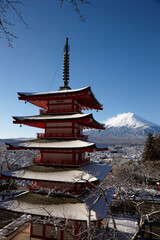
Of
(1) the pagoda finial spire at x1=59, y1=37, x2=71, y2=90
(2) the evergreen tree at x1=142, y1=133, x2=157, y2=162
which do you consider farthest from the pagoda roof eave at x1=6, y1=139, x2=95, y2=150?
(2) the evergreen tree at x1=142, y1=133, x2=157, y2=162

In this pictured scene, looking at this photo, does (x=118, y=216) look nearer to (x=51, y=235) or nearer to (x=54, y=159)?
(x=51, y=235)

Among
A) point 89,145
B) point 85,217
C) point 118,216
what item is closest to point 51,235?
point 85,217

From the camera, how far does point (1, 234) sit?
12.7 meters

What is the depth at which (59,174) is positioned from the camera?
36.9ft

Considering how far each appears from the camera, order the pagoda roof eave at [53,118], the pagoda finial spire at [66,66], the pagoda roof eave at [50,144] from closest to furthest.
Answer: the pagoda roof eave at [50,144] < the pagoda roof eave at [53,118] < the pagoda finial spire at [66,66]

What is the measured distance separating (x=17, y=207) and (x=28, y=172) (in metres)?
2.39

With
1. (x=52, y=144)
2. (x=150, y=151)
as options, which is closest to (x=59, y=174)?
(x=52, y=144)

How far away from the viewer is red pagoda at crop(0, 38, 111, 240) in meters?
10.2

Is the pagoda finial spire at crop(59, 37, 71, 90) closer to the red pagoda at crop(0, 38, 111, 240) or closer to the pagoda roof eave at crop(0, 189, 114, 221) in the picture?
the red pagoda at crop(0, 38, 111, 240)

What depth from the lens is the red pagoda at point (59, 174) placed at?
1018 cm

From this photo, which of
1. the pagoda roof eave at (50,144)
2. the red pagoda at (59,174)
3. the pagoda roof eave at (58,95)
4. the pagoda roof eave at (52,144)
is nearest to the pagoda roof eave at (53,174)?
the red pagoda at (59,174)

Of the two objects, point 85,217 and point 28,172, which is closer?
point 85,217

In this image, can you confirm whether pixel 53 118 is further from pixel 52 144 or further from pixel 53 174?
pixel 53 174

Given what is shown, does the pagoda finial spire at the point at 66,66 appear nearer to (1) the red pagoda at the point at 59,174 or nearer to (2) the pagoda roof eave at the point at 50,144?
(1) the red pagoda at the point at 59,174
